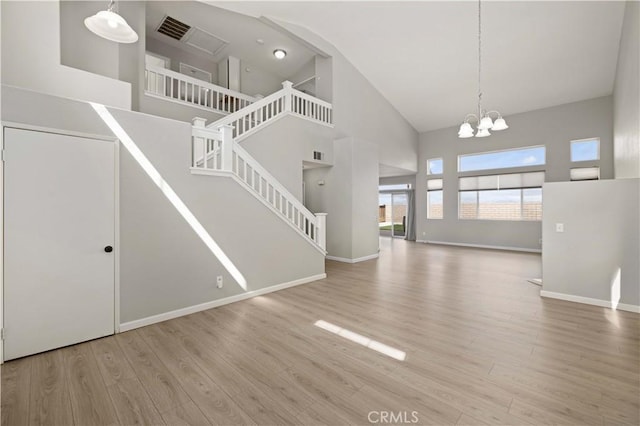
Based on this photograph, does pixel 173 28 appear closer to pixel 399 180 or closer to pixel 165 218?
pixel 165 218

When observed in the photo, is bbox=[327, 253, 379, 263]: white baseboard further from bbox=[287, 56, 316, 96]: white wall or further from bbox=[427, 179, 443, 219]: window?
bbox=[287, 56, 316, 96]: white wall

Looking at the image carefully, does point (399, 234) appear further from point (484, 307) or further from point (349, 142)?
point (484, 307)

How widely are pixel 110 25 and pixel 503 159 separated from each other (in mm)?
10288

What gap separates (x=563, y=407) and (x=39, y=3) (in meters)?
6.68

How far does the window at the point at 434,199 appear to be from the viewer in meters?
10.4

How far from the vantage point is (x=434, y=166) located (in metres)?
10.7

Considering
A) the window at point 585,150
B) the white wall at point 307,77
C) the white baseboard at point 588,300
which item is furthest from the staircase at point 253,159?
the window at point 585,150

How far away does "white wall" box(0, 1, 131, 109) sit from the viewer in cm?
322

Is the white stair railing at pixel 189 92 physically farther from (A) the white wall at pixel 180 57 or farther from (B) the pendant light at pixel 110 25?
(B) the pendant light at pixel 110 25

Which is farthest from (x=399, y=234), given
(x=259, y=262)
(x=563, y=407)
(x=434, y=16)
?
(x=563, y=407)

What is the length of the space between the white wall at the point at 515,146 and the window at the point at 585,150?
12 cm

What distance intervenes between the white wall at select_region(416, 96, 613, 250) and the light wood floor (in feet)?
18.6

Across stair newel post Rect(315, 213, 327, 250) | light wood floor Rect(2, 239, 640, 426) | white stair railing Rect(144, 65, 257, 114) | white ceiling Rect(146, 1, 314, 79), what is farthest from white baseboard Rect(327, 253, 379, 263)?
white ceiling Rect(146, 1, 314, 79)

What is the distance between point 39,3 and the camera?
3.38m
